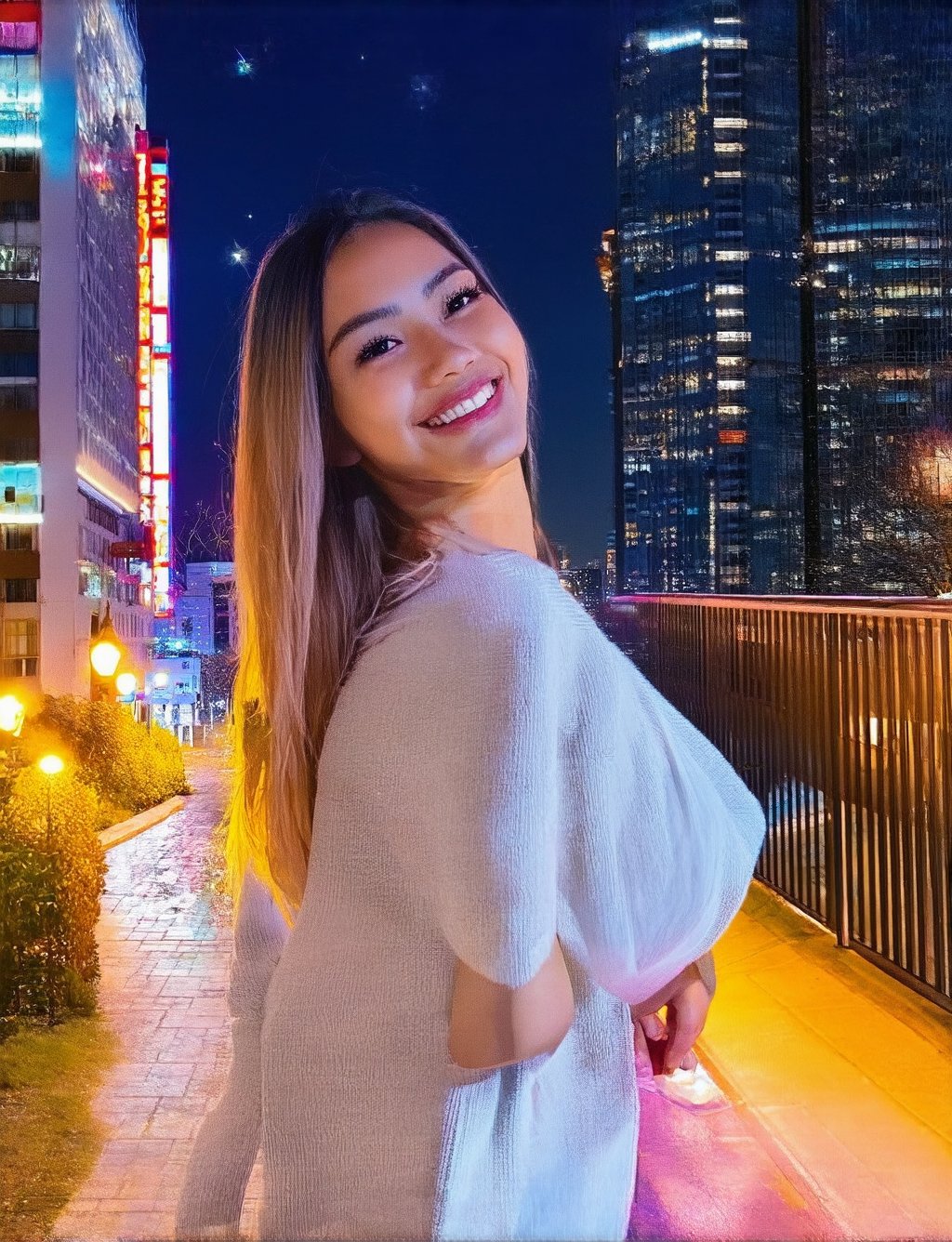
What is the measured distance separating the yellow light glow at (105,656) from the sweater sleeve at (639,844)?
9611mm

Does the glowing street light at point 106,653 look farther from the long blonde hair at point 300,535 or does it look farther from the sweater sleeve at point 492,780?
the sweater sleeve at point 492,780

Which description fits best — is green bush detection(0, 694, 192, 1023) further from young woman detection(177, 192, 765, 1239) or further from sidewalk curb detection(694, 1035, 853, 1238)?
young woman detection(177, 192, 765, 1239)

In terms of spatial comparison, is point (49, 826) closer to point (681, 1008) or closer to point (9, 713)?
point (9, 713)

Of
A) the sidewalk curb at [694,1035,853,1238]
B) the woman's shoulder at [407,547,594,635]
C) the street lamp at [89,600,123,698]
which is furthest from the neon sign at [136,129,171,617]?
the woman's shoulder at [407,547,594,635]

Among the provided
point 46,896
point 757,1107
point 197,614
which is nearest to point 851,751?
point 757,1107

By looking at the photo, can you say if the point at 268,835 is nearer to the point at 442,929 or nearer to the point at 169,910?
the point at 442,929

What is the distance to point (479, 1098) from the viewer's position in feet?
3.01

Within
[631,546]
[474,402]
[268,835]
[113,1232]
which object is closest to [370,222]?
[474,402]

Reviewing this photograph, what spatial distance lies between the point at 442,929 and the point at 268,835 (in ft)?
1.07

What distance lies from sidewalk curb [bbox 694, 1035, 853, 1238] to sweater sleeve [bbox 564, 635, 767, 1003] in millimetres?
2475

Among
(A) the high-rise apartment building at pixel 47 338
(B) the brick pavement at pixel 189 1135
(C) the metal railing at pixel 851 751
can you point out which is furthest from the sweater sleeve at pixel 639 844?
(A) the high-rise apartment building at pixel 47 338

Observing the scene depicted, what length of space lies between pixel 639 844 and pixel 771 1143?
2976 millimetres

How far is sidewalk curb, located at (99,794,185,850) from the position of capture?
Result: 1004 cm

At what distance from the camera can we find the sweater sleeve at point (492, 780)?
2.77 ft
